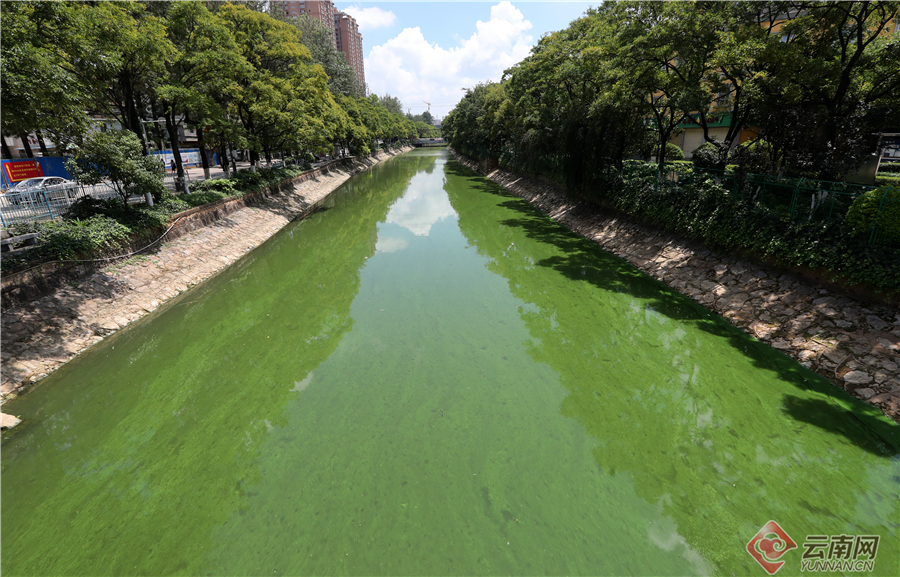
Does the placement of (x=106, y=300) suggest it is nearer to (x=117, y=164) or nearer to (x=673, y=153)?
(x=117, y=164)

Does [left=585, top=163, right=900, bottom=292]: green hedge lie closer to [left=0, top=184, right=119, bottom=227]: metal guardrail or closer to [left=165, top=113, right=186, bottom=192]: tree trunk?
[left=0, top=184, right=119, bottom=227]: metal guardrail

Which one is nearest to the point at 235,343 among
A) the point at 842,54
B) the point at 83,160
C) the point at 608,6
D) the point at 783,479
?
the point at 83,160

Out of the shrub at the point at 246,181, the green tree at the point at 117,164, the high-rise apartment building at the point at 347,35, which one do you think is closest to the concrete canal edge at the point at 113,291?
the shrub at the point at 246,181

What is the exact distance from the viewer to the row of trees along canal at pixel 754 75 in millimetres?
9695

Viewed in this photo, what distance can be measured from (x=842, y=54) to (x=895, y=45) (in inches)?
34.7

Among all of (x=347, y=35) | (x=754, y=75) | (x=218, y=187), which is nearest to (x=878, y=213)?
(x=754, y=75)

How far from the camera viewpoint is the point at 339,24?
13950 centimetres

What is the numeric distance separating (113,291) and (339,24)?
166261 millimetres

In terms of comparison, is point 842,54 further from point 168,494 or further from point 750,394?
point 168,494

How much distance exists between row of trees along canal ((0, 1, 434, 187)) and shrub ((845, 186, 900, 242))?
1662 centimetres

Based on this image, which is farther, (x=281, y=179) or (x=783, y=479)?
(x=281, y=179)

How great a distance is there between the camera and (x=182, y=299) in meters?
11.1

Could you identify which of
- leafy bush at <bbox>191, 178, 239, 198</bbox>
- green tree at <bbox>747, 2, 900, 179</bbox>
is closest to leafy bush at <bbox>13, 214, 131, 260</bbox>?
leafy bush at <bbox>191, 178, 239, 198</bbox>

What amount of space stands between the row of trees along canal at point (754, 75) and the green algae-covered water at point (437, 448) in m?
6.33
